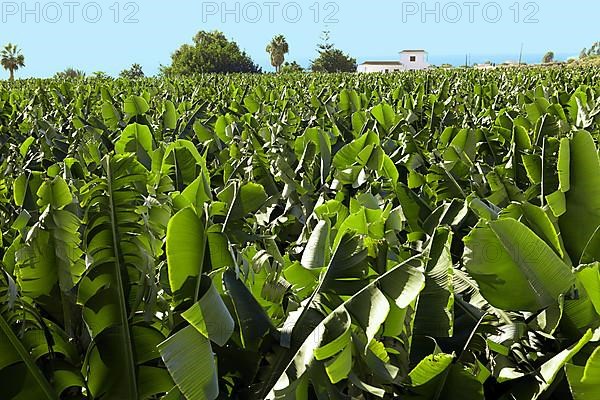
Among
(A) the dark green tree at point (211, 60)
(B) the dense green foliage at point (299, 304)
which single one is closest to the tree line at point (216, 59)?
(A) the dark green tree at point (211, 60)

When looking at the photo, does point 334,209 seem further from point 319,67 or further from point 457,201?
point 319,67

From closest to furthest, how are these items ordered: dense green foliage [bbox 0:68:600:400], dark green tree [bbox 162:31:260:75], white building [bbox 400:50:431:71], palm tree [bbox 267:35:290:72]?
dense green foliage [bbox 0:68:600:400], dark green tree [bbox 162:31:260:75], palm tree [bbox 267:35:290:72], white building [bbox 400:50:431:71]

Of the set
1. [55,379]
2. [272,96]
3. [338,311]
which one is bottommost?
[55,379]

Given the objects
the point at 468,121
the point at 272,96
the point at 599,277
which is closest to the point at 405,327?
the point at 599,277

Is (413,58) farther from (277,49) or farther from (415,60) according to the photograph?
(277,49)

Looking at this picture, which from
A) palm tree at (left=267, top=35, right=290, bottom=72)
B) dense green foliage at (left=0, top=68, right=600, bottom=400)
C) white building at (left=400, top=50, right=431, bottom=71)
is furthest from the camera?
white building at (left=400, top=50, right=431, bottom=71)

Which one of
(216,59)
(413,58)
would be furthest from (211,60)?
(413,58)

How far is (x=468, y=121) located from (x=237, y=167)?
5.48 ft

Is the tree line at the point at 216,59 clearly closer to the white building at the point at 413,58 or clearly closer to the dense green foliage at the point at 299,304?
the white building at the point at 413,58

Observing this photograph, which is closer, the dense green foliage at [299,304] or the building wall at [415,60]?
the dense green foliage at [299,304]

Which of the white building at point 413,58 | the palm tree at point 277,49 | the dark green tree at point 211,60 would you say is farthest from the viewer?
the white building at point 413,58

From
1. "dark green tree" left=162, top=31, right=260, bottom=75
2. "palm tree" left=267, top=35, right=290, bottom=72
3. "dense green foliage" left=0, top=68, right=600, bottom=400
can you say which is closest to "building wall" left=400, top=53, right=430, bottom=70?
"palm tree" left=267, top=35, right=290, bottom=72

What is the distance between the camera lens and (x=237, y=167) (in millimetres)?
2383

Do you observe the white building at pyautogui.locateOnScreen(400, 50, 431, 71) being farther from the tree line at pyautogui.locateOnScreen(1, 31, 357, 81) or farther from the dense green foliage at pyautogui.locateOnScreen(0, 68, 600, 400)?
the dense green foliage at pyautogui.locateOnScreen(0, 68, 600, 400)
